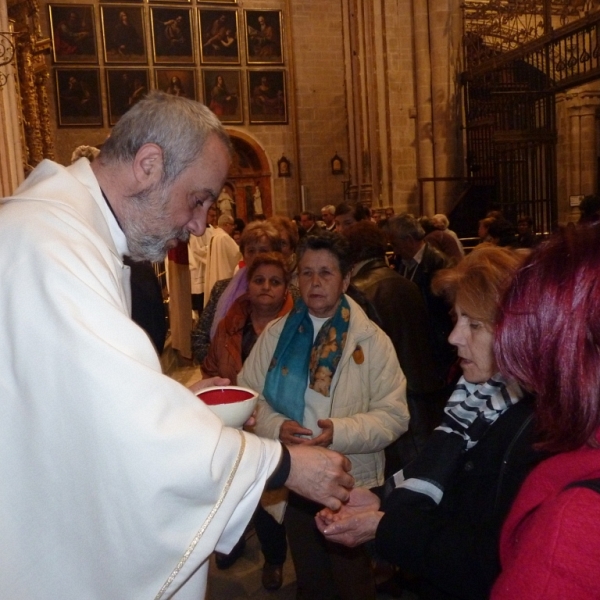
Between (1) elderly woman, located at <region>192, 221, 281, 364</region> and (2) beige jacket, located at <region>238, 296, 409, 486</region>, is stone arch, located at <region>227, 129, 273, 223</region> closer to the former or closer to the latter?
(1) elderly woman, located at <region>192, 221, 281, 364</region>

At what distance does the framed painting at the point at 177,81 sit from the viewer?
15.6 metres

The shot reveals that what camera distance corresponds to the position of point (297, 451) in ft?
5.71

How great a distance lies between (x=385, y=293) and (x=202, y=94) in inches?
537

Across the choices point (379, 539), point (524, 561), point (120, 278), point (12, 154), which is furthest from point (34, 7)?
point (524, 561)

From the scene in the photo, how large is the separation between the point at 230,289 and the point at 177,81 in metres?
13.1

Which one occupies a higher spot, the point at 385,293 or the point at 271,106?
the point at 271,106

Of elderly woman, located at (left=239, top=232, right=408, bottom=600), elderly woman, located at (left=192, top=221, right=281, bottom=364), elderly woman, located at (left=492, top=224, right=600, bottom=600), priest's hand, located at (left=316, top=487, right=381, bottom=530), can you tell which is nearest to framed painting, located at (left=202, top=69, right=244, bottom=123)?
elderly woman, located at (left=192, top=221, right=281, bottom=364)

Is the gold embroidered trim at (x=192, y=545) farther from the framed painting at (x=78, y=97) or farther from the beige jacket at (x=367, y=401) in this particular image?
the framed painting at (x=78, y=97)

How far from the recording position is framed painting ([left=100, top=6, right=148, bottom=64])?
49.7 ft

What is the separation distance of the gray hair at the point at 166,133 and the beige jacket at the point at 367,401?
116 centimetres

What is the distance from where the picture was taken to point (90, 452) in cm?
137

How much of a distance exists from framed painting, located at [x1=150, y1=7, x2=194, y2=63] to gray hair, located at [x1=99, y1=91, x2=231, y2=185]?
48.9 ft

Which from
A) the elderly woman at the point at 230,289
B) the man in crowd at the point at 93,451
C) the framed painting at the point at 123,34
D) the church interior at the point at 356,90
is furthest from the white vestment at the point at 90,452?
the framed painting at the point at 123,34

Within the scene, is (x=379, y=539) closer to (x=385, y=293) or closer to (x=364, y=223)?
(x=385, y=293)
